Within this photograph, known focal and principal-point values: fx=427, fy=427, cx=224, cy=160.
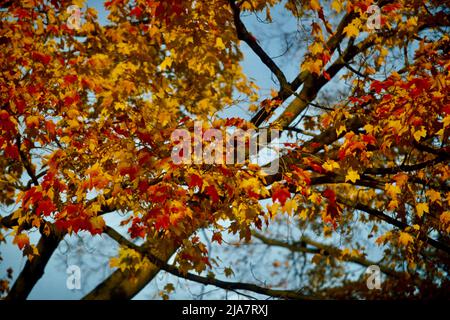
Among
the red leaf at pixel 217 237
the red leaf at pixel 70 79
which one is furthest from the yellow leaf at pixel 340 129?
the red leaf at pixel 70 79

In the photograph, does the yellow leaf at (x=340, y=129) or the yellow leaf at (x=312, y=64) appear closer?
the yellow leaf at (x=340, y=129)

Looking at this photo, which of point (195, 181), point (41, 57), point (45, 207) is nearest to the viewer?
point (195, 181)

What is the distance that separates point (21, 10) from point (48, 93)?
228 centimetres

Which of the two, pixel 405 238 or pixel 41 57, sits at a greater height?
pixel 41 57

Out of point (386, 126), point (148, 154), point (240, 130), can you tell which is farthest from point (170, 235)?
point (386, 126)

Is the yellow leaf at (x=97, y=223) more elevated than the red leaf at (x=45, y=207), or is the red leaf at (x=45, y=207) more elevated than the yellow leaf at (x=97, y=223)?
the red leaf at (x=45, y=207)

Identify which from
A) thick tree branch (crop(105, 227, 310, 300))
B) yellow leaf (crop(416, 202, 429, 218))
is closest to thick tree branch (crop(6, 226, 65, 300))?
thick tree branch (crop(105, 227, 310, 300))

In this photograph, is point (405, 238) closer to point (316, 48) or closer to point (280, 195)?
point (280, 195)

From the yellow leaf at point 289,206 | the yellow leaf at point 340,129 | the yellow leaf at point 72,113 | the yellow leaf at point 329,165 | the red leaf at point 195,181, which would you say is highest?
the yellow leaf at point 72,113

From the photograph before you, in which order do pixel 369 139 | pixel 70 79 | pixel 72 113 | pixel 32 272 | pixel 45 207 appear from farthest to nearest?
pixel 32 272 → pixel 70 79 → pixel 72 113 → pixel 369 139 → pixel 45 207

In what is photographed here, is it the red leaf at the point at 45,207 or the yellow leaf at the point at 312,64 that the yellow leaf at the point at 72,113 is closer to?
the red leaf at the point at 45,207

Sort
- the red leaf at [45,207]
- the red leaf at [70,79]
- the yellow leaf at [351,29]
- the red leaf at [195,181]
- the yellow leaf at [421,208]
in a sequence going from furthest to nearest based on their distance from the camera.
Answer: the yellow leaf at [351,29] < the red leaf at [70,79] < the yellow leaf at [421,208] < the red leaf at [45,207] < the red leaf at [195,181]

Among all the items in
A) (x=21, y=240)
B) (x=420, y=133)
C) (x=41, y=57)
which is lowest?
(x=21, y=240)

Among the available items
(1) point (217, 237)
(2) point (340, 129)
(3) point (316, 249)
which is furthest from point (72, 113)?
(3) point (316, 249)
